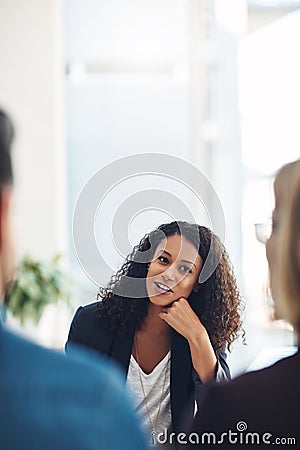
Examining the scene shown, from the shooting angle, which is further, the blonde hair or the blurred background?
the blurred background

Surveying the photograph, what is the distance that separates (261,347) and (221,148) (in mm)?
357

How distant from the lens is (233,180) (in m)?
1.09

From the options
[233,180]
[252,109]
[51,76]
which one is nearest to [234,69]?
[252,109]

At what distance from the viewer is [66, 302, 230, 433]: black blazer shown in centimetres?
95

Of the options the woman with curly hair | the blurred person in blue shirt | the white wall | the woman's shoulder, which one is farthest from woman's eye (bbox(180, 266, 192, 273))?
the white wall

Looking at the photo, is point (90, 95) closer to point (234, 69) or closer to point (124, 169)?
point (234, 69)

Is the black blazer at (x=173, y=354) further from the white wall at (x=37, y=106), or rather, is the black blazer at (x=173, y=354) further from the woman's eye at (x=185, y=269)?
the white wall at (x=37, y=106)

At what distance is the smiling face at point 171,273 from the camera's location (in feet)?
3.09

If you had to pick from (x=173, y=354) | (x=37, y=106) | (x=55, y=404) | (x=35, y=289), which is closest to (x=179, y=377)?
(x=173, y=354)

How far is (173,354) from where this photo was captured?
95 cm

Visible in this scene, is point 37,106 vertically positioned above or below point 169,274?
above

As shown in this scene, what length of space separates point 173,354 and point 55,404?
1.28ft

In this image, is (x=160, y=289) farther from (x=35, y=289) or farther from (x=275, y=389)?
(x=35, y=289)

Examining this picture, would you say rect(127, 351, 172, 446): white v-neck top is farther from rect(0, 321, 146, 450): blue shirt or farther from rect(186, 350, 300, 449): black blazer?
rect(0, 321, 146, 450): blue shirt
